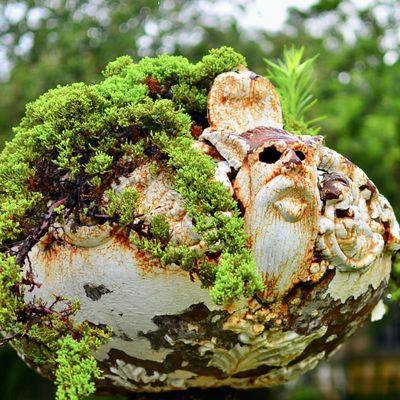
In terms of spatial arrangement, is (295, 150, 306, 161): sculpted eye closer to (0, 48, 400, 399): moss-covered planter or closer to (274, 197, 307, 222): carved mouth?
(0, 48, 400, 399): moss-covered planter

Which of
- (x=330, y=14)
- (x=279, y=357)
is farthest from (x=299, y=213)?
(x=330, y=14)

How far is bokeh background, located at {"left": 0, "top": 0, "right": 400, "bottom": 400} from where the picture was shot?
7.70 m

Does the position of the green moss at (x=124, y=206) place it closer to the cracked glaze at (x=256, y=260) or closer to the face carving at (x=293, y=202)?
the cracked glaze at (x=256, y=260)

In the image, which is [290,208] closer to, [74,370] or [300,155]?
[300,155]

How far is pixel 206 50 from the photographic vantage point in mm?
9297

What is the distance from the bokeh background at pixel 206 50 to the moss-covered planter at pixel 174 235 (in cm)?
540

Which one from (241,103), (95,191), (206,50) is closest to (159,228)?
(95,191)

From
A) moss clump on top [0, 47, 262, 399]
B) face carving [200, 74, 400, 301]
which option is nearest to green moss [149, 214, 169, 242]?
moss clump on top [0, 47, 262, 399]

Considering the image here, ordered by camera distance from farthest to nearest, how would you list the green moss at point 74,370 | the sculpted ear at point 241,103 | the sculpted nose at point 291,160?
the sculpted ear at point 241,103
the sculpted nose at point 291,160
the green moss at point 74,370

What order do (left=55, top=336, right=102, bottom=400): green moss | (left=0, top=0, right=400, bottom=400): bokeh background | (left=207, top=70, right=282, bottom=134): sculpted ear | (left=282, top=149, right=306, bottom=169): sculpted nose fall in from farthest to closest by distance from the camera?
1. (left=0, top=0, right=400, bottom=400): bokeh background
2. (left=207, top=70, right=282, bottom=134): sculpted ear
3. (left=282, top=149, right=306, bottom=169): sculpted nose
4. (left=55, top=336, right=102, bottom=400): green moss

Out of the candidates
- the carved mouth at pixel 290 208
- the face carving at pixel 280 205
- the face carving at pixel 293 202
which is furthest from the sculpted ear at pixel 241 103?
the carved mouth at pixel 290 208

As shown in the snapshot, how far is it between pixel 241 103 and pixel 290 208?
1.61 ft

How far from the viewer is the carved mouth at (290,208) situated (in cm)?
183

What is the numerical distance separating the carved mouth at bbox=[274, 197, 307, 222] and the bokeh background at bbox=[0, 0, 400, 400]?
5.64 m
